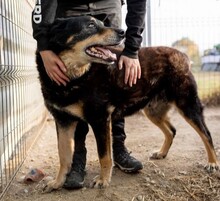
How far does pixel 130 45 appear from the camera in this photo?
3225mm

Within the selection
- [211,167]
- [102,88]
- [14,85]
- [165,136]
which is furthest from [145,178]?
[14,85]

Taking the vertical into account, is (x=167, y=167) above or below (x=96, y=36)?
below

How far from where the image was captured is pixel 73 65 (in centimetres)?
311

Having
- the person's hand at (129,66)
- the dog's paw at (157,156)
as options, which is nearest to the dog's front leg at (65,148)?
the person's hand at (129,66)

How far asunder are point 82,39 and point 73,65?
22cm

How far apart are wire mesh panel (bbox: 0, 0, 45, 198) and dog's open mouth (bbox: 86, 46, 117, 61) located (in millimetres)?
701

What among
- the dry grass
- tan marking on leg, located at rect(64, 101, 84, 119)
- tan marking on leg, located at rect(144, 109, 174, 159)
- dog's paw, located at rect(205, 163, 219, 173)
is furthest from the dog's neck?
the dry grass

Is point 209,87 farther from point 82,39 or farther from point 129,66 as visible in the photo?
point 82,39

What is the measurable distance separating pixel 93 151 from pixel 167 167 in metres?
1.14

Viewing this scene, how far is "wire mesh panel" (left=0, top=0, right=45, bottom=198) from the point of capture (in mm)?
3425

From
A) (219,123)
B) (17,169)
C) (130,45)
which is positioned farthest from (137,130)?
(130,45)

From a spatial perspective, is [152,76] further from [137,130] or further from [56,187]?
[137,130]

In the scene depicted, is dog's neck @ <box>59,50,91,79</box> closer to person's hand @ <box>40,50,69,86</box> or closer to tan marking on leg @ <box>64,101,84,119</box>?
person's hand @ <box>40,50,69,86</box>

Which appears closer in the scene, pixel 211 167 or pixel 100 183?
pixel 100 183
